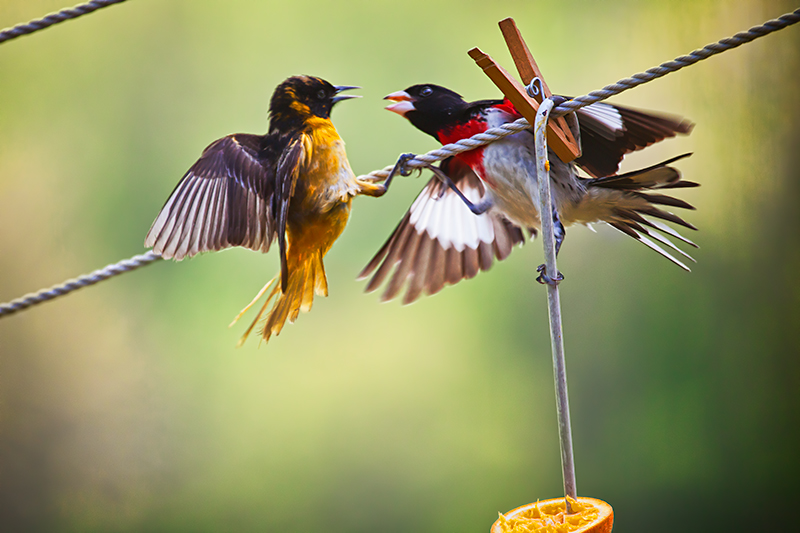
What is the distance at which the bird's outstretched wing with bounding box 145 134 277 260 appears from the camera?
2.48 ft

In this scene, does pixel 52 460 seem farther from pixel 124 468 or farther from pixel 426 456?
pixel 426 456

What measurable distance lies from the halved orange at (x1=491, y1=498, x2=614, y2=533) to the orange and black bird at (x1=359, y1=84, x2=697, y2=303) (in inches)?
15.3

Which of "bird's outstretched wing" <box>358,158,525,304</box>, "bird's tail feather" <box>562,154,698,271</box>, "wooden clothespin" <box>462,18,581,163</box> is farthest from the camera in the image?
"bird's outstretched wing" <box>358,158,525,304</box>

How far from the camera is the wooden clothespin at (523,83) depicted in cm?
61

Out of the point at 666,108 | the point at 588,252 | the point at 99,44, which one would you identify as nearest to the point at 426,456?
the point at 588,252

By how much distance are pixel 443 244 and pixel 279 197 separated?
0.43m

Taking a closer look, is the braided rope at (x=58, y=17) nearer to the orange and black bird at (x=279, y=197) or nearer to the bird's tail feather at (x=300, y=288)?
the orange and black bird at (x=279, y=197)

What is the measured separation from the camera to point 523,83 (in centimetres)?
68

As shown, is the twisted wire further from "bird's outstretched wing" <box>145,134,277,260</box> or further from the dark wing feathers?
the dark wing feathers

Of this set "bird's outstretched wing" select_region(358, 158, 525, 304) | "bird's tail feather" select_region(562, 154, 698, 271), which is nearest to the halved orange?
"bird's tail feather" select_region(562, 154, 698, 271)

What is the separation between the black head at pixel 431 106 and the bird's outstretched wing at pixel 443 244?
0.38 feet

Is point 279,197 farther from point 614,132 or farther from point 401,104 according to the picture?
point 614,132

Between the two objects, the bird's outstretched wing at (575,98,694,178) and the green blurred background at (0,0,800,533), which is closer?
the bird's outstretched wing at (575,98,694,178)

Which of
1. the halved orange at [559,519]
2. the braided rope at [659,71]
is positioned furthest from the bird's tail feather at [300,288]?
the halved orange at [559,519]
